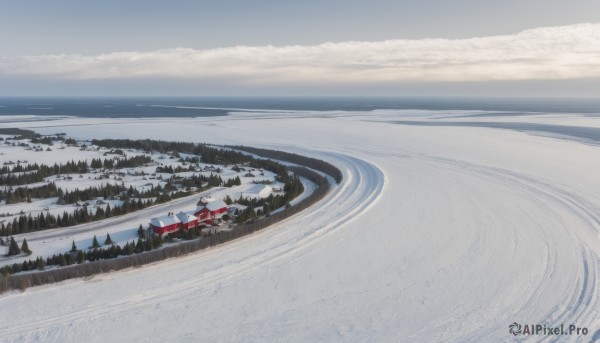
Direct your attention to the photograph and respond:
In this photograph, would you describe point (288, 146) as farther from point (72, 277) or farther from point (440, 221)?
point (72, 277)

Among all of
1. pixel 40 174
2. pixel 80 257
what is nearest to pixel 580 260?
pixel 80 257

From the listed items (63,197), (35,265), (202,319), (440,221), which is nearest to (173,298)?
(202,319)

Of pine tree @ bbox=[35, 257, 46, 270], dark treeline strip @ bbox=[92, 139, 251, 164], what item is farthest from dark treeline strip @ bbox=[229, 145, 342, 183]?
pine tree @ bbox=[35, 257, 46, 270]

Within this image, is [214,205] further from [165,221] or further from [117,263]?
[117,263]

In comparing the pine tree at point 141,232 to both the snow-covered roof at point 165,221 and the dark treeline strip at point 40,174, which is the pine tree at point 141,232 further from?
the dark treeline strip at point 40,174

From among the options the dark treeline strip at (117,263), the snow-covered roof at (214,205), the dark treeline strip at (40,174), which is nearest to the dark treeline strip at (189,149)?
the dark treeline strip at (40,174)
